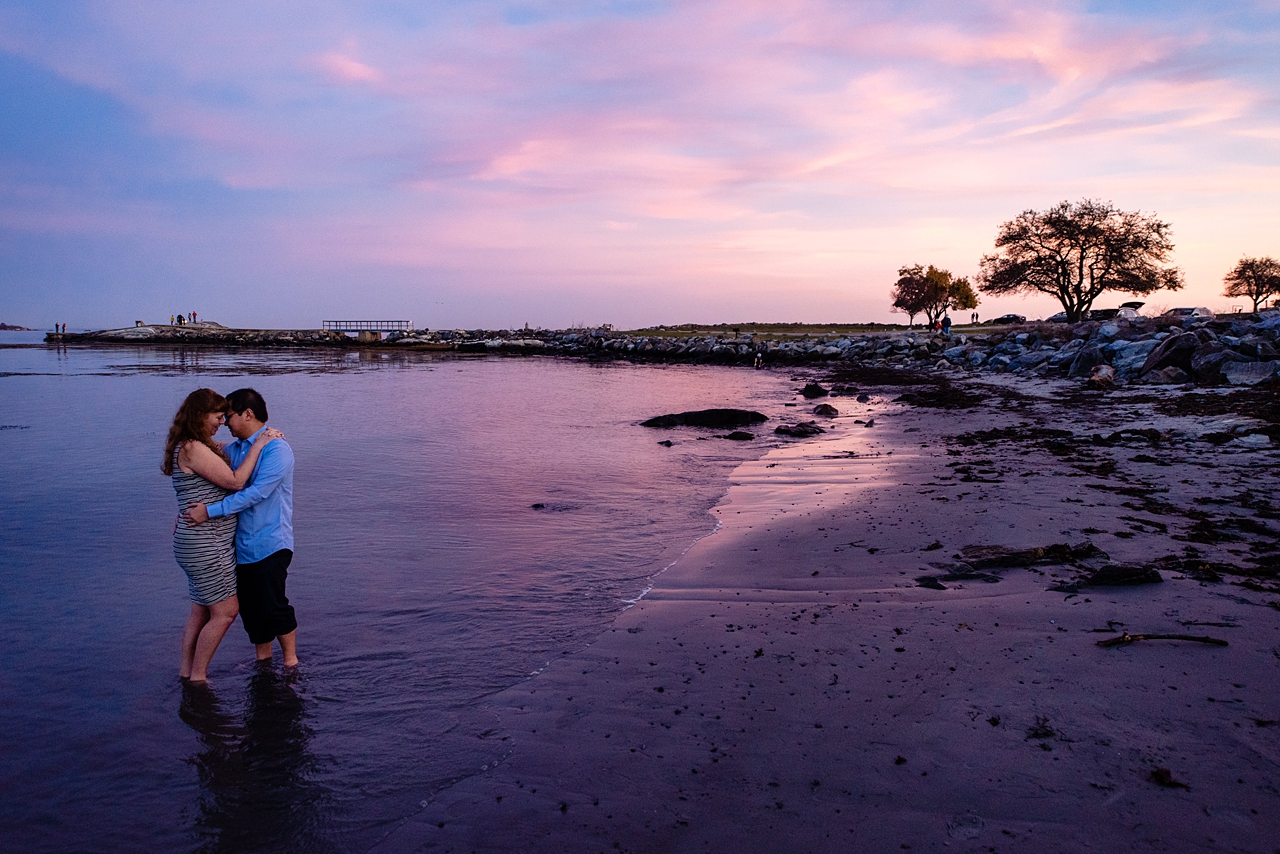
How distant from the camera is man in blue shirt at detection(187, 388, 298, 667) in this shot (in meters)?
4.81

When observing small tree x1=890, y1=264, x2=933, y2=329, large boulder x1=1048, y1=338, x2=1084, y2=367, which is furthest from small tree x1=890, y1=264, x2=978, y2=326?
large boulder x1=1048, y1=338, x2=1084, y2=367

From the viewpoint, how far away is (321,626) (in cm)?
610

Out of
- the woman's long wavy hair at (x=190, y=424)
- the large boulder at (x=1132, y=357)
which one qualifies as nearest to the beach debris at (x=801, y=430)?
the large boulder at (x=1132, y=357)

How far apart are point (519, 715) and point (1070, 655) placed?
3.48m

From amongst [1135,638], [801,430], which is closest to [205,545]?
[1135,638]

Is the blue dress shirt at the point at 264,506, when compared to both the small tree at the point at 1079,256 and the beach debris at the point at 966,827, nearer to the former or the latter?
the beach debris at the point at 966,827

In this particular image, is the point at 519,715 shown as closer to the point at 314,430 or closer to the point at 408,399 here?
the point at 314,430

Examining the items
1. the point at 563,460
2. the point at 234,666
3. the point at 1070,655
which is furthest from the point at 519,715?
the point at 563,460

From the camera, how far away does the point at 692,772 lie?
3.66 m

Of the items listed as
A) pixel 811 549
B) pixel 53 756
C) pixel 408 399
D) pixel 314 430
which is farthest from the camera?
pixel 408 399

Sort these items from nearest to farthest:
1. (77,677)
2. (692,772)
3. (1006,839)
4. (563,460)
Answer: (1006,839)
(692,772)
(77,677)
(563,460)

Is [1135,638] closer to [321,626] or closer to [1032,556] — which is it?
[1032,556]

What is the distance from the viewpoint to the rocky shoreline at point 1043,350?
1681cm

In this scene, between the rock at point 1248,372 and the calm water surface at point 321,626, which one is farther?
the rock at point 1248,372
